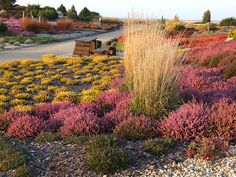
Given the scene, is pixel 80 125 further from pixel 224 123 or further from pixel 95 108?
pixel 224 123

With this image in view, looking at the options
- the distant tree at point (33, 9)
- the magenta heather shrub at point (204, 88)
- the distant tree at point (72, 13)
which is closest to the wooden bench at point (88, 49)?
the magenta heather shrub at point (204, 88)

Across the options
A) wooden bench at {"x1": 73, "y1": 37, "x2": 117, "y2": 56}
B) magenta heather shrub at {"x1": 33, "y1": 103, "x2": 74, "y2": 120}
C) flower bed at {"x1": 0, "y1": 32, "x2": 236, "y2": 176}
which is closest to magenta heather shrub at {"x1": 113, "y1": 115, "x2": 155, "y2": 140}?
flower bed at {"x1": 0, "y1": 32, "x2": 236, "y2": 176}

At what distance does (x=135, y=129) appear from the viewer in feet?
16.6

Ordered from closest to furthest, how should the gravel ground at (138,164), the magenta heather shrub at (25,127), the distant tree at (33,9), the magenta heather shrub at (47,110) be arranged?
the gravel ground at (138,164) → the magenta heather shrub at (25,127) → the magenta heather shrub at (47,110) → the distant tree at (33,9)

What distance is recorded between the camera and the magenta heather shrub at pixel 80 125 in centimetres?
519

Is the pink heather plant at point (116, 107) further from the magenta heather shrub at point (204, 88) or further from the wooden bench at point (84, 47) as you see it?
the wooden bench at point (84, 47)

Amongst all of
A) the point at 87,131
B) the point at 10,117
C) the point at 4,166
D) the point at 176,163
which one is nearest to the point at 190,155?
the point at 176,163

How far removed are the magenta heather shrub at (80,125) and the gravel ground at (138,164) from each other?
0.37 m

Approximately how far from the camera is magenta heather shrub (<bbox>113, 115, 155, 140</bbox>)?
5023 mm

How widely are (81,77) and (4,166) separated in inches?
279

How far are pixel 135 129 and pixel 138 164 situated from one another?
0.87 metres

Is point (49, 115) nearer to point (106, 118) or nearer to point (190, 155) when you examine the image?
point (106, 118)

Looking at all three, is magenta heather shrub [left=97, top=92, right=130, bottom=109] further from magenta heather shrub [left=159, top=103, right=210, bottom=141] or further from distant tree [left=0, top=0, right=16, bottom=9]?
distant tree [left=0, top=0, right=16, bottom=9]

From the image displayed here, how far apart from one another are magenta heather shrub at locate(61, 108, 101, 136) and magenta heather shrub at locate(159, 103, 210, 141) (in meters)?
0.99
